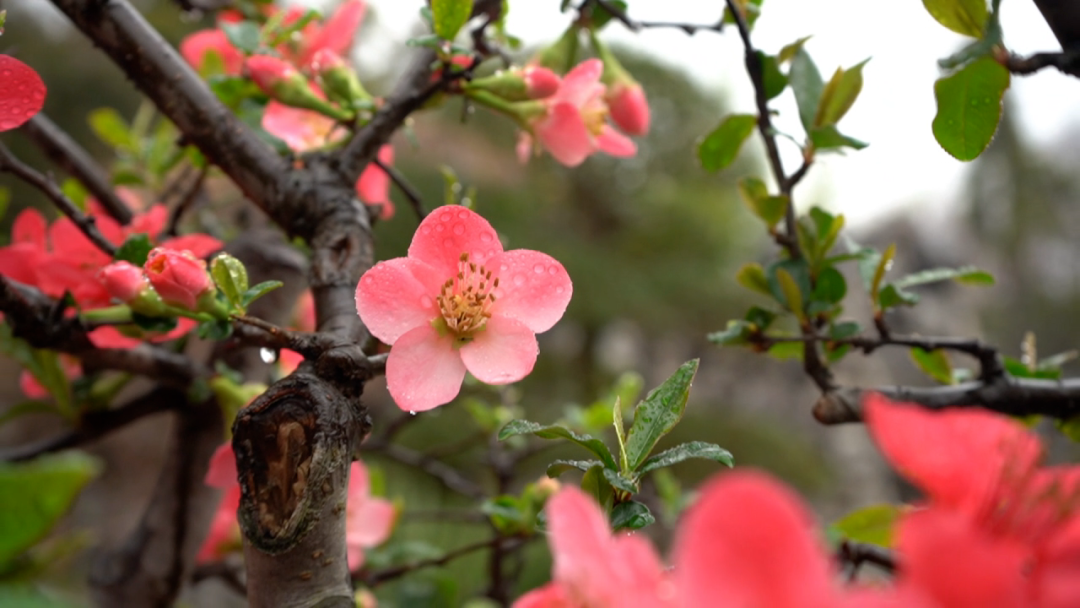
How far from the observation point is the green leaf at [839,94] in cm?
37

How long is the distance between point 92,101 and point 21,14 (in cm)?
51

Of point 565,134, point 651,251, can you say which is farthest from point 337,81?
point 651,251

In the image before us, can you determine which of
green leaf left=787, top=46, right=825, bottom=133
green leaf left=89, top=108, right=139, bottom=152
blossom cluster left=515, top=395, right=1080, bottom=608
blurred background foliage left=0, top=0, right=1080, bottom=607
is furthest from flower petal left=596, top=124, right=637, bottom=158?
blurred background foliage left=0, top=0, right=1080, bottom=607

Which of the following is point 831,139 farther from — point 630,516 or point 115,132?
point 115,132

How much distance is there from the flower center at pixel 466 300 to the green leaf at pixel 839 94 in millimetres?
219

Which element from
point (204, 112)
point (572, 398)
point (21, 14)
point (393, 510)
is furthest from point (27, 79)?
point (21, 14)

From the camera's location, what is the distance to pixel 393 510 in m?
0.54

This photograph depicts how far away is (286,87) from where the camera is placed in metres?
0.41

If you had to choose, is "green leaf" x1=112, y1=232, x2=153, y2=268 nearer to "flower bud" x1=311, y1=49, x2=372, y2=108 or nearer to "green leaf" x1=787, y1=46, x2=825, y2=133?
"flower bud" x1=311, y1=49, x2=372, y2=108

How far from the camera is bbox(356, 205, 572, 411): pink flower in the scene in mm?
266

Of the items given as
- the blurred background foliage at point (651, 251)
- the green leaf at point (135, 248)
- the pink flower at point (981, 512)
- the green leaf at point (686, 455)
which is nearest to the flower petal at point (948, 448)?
the pink flower at point (981, 512)

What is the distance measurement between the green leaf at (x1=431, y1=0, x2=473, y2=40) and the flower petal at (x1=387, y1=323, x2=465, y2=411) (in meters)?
0.17

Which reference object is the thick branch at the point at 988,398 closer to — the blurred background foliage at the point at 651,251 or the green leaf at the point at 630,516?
the green leaf at the point at 630,516

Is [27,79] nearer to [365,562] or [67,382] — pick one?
[67,382]
